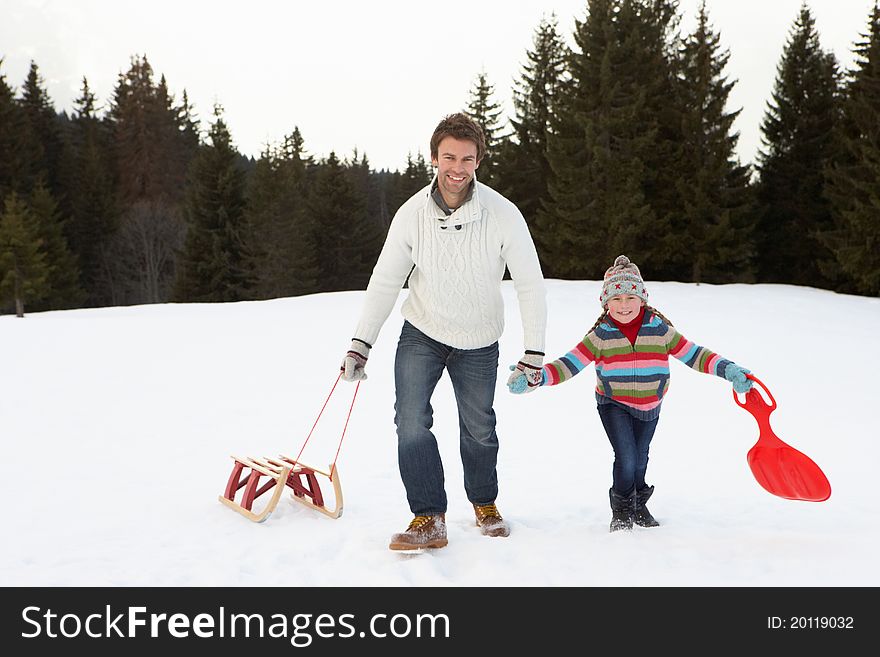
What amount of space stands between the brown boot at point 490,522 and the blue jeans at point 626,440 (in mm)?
590

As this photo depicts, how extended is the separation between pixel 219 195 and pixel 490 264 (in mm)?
32169

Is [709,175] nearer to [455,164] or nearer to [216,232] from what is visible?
[216,232]

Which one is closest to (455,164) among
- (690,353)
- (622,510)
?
(690,353)

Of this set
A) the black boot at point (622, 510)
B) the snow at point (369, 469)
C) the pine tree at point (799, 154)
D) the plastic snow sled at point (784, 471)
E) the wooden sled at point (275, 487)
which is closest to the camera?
the snow at point (369, 469)

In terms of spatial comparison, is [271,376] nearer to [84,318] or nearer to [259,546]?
[259,546]

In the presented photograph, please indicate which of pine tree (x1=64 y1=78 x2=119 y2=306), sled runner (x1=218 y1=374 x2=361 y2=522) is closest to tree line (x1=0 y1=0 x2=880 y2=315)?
pine tree (x1=64 y1=78 x2=119 y2=306)

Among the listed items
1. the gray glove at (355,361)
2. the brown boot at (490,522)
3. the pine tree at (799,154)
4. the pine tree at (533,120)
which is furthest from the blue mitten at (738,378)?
the pine tree at (533,120)

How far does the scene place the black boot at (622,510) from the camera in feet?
Answer: 11.7

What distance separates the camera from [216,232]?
32625 millimetres

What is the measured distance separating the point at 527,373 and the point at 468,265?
0.56 meters

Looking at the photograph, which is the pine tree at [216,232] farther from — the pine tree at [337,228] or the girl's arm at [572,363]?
the girl's arm at [572,363]

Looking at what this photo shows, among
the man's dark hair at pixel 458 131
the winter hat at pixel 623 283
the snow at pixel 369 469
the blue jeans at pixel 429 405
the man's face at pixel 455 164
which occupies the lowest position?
the snow at pixel 369 469

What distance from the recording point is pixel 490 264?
3.31 m
